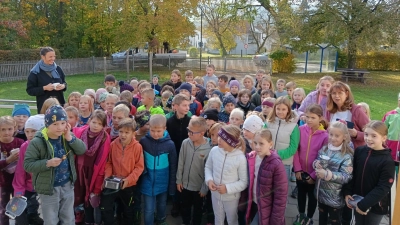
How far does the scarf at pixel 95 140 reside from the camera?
3967mm

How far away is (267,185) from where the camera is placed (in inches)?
141

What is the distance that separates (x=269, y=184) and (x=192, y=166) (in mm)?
1053

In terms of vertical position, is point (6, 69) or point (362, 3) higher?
point (362, 3)

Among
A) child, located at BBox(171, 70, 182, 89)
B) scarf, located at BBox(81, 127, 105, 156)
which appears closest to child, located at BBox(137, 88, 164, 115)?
scarf, located at BBox(81, 127, 105, 156)

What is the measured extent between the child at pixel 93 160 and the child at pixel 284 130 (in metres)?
2.05

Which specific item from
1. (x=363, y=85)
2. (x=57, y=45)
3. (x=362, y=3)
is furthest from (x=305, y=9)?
(x=57, y=45)

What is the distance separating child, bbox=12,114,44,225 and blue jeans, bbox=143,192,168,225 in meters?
1.31

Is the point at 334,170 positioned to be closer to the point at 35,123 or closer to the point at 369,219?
the point at 369,219

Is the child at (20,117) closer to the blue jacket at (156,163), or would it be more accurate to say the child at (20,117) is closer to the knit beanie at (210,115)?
the blue jacket at (156,163)

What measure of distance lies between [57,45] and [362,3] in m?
21.4

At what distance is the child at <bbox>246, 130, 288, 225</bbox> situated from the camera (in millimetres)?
3539

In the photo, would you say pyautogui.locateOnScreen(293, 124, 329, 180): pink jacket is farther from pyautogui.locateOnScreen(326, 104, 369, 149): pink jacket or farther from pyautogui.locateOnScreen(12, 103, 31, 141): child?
pyautogui.locateOnScreen(12, 103, 31, 141): child

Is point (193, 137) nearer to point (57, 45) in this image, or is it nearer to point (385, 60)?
point (57, 45)

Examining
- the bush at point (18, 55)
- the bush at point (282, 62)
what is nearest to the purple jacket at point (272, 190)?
the bush at point (18, 55)
